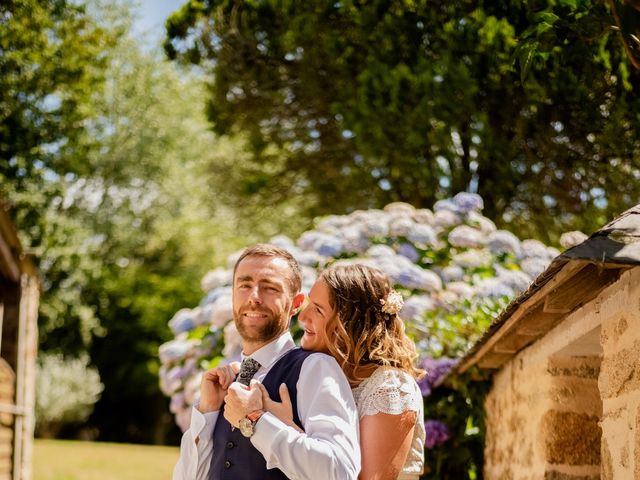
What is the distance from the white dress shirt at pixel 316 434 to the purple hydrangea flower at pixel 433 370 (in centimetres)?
322

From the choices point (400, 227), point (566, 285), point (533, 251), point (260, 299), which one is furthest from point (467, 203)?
point (260, 299)

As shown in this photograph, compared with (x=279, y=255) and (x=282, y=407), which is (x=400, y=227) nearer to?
(x=279, y=255)

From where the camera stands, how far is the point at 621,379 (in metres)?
2.81

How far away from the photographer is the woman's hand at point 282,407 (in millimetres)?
2534

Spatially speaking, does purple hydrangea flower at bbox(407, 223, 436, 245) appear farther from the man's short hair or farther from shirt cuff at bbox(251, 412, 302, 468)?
shirt cuff at bbox(251, 412, 302, 468)

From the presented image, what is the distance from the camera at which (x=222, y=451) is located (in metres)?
2.67

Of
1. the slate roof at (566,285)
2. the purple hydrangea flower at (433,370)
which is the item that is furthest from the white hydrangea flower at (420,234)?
the slate roof at (566,285)

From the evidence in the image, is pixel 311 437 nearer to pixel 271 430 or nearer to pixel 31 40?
pixel 271 430

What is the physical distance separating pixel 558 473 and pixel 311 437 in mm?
1712

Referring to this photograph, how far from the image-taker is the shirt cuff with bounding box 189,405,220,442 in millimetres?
2744

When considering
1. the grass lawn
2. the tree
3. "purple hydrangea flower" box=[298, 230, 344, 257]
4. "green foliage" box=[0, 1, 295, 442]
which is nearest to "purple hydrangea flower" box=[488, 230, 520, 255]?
the tree

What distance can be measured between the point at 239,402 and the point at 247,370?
0.30 meters

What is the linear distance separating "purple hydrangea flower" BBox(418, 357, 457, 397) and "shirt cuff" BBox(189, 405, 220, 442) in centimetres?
317

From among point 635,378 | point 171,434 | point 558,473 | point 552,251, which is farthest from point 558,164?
point 171,434
